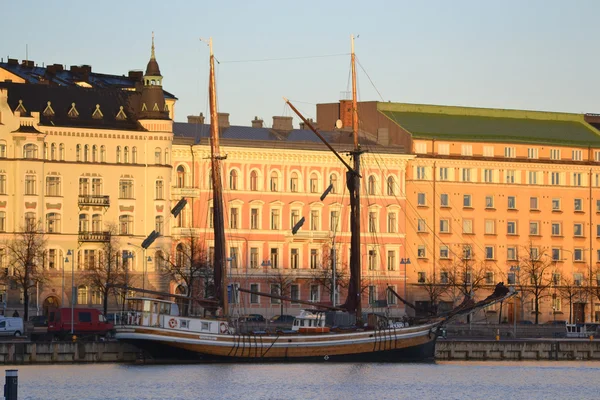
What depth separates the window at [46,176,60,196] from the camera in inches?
6737

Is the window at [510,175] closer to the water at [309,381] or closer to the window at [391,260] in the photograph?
the window at [391,260]

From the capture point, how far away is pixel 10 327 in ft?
459

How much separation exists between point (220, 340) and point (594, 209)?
79.3m

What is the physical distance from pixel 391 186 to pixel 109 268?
35515 mm

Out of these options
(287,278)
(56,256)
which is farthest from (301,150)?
(56,256)

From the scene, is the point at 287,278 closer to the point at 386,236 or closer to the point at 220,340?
the point at 386,236

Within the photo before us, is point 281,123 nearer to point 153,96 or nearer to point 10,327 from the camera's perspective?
point 153,96

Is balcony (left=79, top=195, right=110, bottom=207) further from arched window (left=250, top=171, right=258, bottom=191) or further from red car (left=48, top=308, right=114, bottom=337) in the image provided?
red car (left=48, top=308, right=114, bottom=337)

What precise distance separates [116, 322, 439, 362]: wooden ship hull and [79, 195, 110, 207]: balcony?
45.5 metres

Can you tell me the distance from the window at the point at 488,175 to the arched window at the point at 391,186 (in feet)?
31.5

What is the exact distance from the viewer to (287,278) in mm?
181750

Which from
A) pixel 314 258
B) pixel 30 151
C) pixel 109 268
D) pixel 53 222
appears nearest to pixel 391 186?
pixel 314 258

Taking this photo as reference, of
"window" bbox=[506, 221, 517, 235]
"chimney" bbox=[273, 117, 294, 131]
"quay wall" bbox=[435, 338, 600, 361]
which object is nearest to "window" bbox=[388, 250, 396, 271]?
"window" bbox=[506, 221, 517, 235]

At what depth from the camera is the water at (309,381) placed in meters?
107
